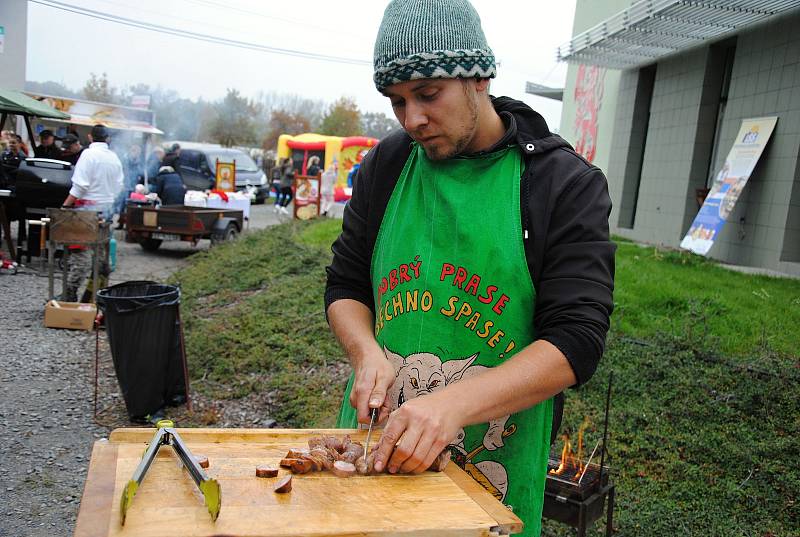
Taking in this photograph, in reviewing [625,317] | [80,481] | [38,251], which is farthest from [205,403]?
[38,251]

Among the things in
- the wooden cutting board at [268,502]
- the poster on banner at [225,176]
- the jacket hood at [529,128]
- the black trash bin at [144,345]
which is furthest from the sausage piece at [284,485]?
the poster on banner at [225,176]

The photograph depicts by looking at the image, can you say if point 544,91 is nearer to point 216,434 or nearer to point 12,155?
point 12,155

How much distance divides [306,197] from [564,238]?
1587 centimetres

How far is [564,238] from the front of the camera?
1.70 metres

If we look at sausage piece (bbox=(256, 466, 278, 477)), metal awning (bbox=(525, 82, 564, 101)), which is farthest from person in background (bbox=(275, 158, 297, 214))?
sausage piece (bbox=(256, 466, 278, 477))

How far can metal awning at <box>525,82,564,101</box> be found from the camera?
1051 inches

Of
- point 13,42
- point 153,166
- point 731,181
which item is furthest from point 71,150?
point 731,181

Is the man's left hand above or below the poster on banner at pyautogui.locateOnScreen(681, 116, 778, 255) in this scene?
below

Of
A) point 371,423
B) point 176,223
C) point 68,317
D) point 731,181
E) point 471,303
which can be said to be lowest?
point 68,317

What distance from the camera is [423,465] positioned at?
63.1 inches

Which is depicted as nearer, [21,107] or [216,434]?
[216,434]

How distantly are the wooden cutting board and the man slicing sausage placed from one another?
10 centimetres

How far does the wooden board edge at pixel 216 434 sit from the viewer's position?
1763mm

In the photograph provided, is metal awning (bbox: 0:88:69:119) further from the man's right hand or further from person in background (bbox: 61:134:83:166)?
the man's right hand
